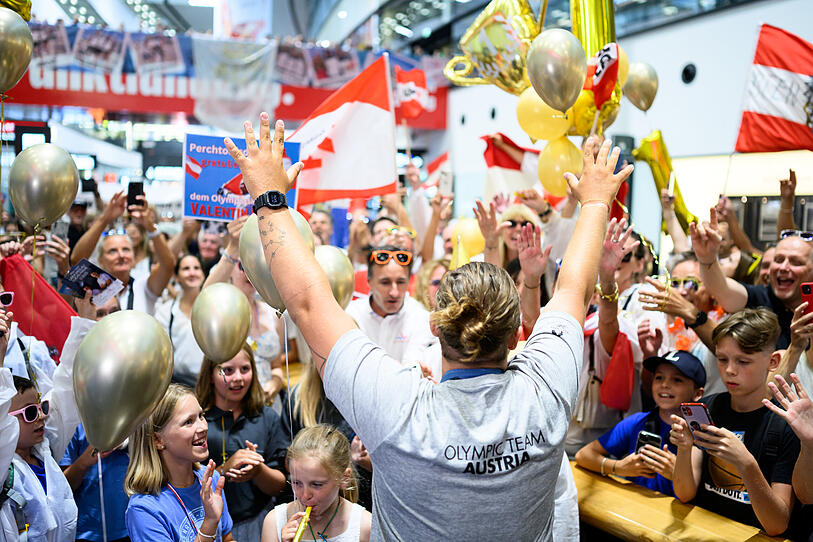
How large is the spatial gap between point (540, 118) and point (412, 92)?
3427 mm

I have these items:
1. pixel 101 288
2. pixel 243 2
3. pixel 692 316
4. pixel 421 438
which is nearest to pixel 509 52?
pixel 692 316

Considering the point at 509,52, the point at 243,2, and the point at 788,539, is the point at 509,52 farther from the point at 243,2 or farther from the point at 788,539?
the point at 243,2

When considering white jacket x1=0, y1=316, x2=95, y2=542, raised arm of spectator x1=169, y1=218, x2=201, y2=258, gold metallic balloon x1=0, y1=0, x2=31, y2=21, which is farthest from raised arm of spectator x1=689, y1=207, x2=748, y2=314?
raised arm of spectator x1=169, y1=218, x2=201, y2=258

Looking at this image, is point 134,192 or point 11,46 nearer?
point 11,46

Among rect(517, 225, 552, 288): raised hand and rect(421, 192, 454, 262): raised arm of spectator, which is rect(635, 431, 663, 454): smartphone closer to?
rect(517, 225, 552, 288): raised hand

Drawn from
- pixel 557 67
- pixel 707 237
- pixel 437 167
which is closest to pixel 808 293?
pixel 707 237

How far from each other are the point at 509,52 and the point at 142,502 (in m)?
2.89

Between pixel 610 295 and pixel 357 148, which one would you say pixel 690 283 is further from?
pixel 357 148

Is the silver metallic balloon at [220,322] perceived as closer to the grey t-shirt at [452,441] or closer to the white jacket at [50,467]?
the white jacket at [50,467]

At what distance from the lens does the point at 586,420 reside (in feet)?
11.0

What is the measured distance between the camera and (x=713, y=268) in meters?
3.18

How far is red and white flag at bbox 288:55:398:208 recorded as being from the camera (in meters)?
4.25

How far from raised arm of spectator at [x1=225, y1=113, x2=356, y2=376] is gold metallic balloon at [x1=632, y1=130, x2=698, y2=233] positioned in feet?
11.3

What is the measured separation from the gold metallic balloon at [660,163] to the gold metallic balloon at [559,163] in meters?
1.17
